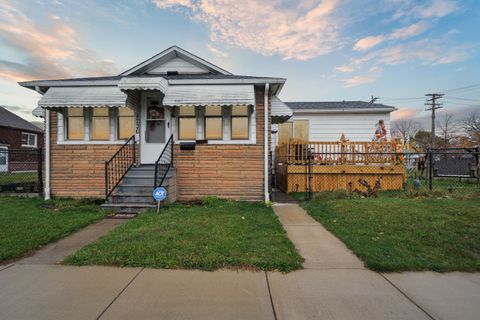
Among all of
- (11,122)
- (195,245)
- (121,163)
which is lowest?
(195,245)

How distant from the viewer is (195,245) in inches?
165

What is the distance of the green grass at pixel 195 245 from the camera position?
3637 mm

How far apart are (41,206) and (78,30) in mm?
8172

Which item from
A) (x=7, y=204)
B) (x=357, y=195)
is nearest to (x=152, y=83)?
(x=7, y=204)

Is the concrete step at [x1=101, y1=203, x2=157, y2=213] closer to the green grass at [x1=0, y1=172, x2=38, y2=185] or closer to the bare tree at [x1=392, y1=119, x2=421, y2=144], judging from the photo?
the green grass at [x1=0, y1=172, x2=38, y2=185]

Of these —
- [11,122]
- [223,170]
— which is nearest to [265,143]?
[223,170]

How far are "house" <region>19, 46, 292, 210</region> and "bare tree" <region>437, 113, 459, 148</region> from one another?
1891 inches

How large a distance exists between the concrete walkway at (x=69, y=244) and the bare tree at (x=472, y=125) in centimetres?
4775

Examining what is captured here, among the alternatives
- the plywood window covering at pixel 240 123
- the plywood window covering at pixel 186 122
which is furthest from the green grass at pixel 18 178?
the plywood window covering at pixel 240 123

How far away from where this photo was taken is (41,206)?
7.66m

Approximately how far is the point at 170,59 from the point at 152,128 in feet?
11.0

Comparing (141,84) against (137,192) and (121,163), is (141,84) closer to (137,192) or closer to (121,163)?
(121,163)

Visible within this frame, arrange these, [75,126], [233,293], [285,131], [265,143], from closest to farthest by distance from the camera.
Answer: [233,293]
[265,143]
[75,126]
[285,131]

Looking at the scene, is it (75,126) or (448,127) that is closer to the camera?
(75,126)
